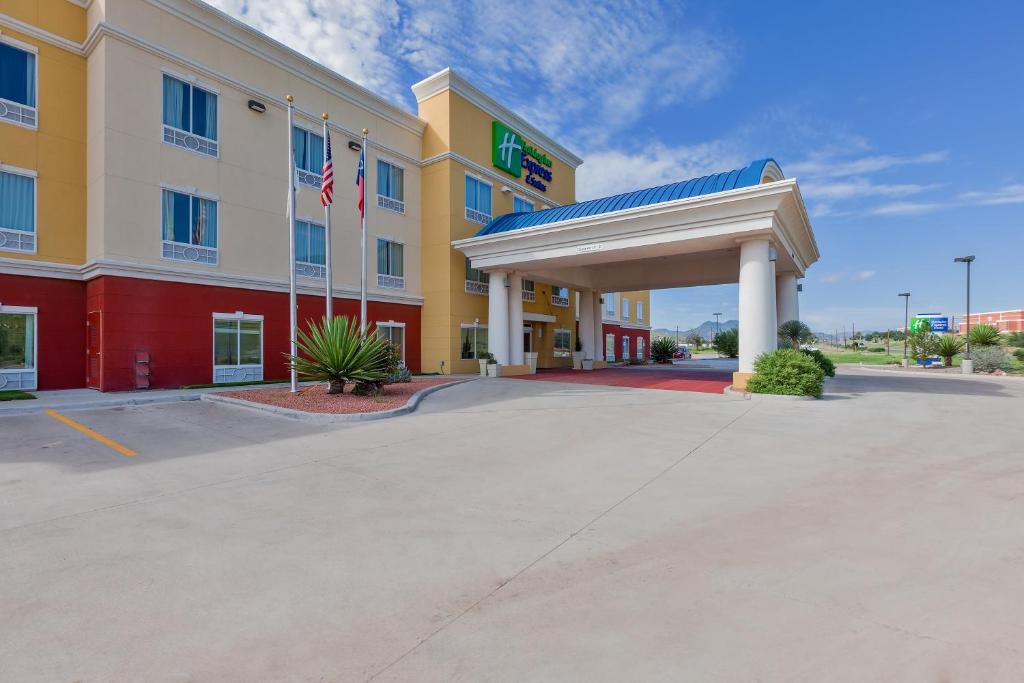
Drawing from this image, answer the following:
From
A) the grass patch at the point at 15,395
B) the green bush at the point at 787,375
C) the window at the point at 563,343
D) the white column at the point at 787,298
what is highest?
the white column at the point at 787,298

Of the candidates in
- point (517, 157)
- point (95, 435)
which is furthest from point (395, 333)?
point (95, 435)

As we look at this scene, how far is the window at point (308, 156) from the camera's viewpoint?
19.4 m

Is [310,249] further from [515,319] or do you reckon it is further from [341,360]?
[515,319]

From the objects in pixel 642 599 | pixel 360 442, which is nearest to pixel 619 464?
pixel 642 599

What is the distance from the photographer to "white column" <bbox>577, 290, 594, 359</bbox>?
95.1ft

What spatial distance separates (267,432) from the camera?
9.29 metres

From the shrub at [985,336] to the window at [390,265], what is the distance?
3823cm

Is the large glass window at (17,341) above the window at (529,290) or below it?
below

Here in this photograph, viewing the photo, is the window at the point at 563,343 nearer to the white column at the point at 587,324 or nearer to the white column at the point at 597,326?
the white column at the point at 587,324

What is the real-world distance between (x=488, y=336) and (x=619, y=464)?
17323mm

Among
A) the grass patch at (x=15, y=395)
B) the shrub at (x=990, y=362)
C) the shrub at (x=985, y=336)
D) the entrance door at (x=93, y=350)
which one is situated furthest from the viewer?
the shrub at (x=985, y=336)

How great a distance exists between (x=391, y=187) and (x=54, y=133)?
11377mm

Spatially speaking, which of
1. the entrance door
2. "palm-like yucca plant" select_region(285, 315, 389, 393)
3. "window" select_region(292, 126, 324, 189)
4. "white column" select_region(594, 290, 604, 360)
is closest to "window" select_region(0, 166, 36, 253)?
the entrance door

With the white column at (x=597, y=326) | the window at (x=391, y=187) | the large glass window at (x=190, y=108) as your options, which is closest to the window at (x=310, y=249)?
the window at (x=391, y=187)
